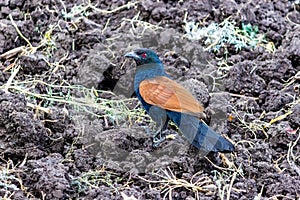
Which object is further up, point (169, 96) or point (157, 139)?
point (169, 96)

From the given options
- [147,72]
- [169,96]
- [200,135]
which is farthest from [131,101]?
[200,135]

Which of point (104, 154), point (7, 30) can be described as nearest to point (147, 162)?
point (104, 154)

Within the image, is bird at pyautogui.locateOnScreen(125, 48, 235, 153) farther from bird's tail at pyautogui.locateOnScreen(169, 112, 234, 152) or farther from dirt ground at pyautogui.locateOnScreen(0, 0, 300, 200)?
dirt ground at pyautogui.locateOnScreen(0, 0, 300, 200)

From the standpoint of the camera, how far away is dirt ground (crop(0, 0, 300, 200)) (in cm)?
416

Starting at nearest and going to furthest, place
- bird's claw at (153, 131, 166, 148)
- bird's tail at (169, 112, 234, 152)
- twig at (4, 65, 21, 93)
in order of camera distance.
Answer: bird's tail at (169, 112, 234, 152) < bird's claw at (153, 131, 166, 148) < twig at (4, 65, 21, 93)

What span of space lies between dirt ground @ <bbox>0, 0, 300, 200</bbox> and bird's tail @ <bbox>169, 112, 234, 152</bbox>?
3.7 inches

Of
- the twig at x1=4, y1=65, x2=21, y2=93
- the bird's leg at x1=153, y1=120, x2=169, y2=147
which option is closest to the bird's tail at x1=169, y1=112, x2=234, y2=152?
the bird's leg at x1=153, y1=120, x2=169, y2=147

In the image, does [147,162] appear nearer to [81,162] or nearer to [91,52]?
[81,162]

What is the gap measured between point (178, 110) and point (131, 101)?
2.25 ft

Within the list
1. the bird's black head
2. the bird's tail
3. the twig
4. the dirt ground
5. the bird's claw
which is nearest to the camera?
the dirt ground

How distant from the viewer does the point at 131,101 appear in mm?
4938

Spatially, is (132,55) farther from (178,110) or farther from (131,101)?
(178,110)

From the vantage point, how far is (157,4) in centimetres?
570

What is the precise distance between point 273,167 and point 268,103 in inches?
27.9
